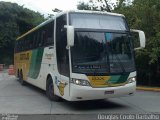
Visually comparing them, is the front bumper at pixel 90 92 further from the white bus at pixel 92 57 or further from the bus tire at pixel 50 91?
the bus tire at pixel 50 91

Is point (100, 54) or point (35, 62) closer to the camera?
point (100, 54)

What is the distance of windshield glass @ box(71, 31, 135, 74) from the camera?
38.2ft

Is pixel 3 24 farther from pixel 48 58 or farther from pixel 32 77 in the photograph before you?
pixel 48 58

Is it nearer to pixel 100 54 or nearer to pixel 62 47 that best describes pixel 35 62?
pixel 62 47

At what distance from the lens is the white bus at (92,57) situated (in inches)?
454

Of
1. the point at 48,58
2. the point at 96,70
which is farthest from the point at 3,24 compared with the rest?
the point at 96,70

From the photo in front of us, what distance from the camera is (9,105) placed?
520 inches

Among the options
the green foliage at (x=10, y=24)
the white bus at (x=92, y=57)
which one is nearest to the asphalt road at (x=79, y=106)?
the white bus at (x=92, y=57)

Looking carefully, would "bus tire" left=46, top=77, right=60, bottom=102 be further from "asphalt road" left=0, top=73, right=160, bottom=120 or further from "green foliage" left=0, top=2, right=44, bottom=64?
"green foliage" left=0, top=2, right=44, bottom=64

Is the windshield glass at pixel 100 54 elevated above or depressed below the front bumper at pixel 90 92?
above

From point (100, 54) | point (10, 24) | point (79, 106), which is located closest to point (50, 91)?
point (79, 106)

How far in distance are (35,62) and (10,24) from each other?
3732 cm

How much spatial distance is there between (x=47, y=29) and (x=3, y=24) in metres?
39.4

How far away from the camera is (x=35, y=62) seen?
17312 mm
